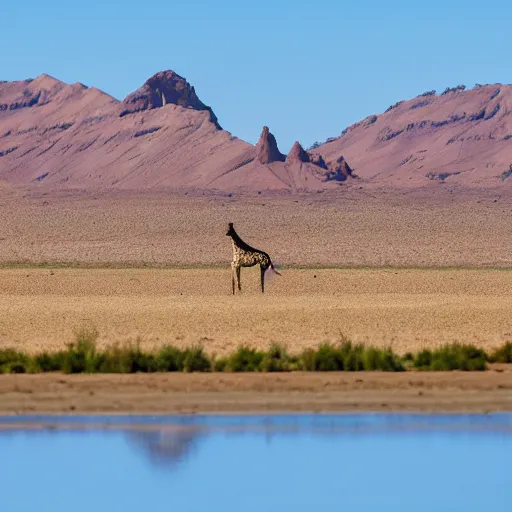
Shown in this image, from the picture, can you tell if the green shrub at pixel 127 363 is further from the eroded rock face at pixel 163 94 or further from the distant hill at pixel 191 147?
the eroded rock face at pixel 163 94

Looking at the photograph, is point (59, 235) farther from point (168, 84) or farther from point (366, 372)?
point (168, 84)

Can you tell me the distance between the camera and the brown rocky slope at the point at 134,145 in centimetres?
13200

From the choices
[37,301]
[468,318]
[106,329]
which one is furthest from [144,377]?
[37,301]

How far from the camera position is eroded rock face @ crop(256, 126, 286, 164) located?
133625mm

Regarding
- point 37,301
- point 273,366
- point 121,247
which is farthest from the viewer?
point 121,247

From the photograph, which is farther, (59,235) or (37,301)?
(59,235)

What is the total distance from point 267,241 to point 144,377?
5857cm

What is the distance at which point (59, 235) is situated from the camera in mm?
78875

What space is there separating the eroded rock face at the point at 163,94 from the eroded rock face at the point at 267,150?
28.3 meters

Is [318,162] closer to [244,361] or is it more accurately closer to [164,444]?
[244,361]

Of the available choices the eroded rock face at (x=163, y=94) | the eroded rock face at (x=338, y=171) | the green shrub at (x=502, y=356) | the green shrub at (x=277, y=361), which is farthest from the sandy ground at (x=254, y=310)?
the eroded rock face at (x=163, y=94)

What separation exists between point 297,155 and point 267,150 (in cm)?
332

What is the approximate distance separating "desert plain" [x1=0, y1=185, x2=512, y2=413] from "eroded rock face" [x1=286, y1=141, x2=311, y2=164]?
26.6 metres

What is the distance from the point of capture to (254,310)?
28797 millimetres
